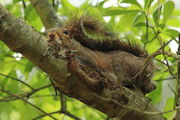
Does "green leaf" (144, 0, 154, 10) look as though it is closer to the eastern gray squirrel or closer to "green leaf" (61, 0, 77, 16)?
the eastern gray squirrel

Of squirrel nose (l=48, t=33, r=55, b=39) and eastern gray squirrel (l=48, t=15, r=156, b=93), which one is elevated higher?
squirrel nose (l=48, t=33, r=55, b=39)

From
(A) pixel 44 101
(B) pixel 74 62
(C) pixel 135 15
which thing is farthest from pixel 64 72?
(A) pixel 44 101

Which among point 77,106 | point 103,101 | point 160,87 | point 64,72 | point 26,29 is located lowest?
point 77,106

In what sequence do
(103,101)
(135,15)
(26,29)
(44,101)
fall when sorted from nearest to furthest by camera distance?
(26,29)
(103,101)
(135,15)
(44,101)

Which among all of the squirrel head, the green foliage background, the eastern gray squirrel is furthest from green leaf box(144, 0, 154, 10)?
the squirrel head

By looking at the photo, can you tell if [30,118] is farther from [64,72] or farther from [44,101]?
[64,72]
